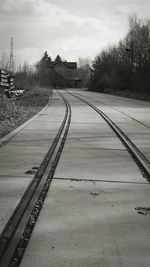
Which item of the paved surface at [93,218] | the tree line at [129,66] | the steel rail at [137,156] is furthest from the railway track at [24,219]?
the tree line at [129,66]

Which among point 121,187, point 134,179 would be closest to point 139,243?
point 121,187

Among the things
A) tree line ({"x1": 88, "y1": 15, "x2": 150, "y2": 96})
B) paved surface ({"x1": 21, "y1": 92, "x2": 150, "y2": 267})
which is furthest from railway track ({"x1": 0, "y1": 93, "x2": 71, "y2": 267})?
tree line ({"x1": 88, "y1": 15, "x2": 150, "y2": 96})

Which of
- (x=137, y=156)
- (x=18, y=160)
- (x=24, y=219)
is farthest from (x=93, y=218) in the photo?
(x=137, y=156)

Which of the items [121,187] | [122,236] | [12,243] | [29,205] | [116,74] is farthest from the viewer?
[116,74]

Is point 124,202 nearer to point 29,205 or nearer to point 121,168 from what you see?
point 29,205

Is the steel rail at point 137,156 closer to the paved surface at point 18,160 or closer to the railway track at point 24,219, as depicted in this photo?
the railway track at point 24,219

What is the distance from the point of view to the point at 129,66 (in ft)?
194

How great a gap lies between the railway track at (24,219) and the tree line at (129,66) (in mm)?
41981

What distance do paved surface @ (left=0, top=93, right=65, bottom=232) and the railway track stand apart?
0.31ft

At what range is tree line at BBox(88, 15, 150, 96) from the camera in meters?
50.0

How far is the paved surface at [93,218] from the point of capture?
3500 mm

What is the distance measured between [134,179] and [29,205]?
7.05 ft

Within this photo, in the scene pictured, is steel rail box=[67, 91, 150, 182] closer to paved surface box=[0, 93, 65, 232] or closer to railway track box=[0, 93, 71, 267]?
railway track box=[0, 93, 71, 267]

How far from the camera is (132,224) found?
169 inches
